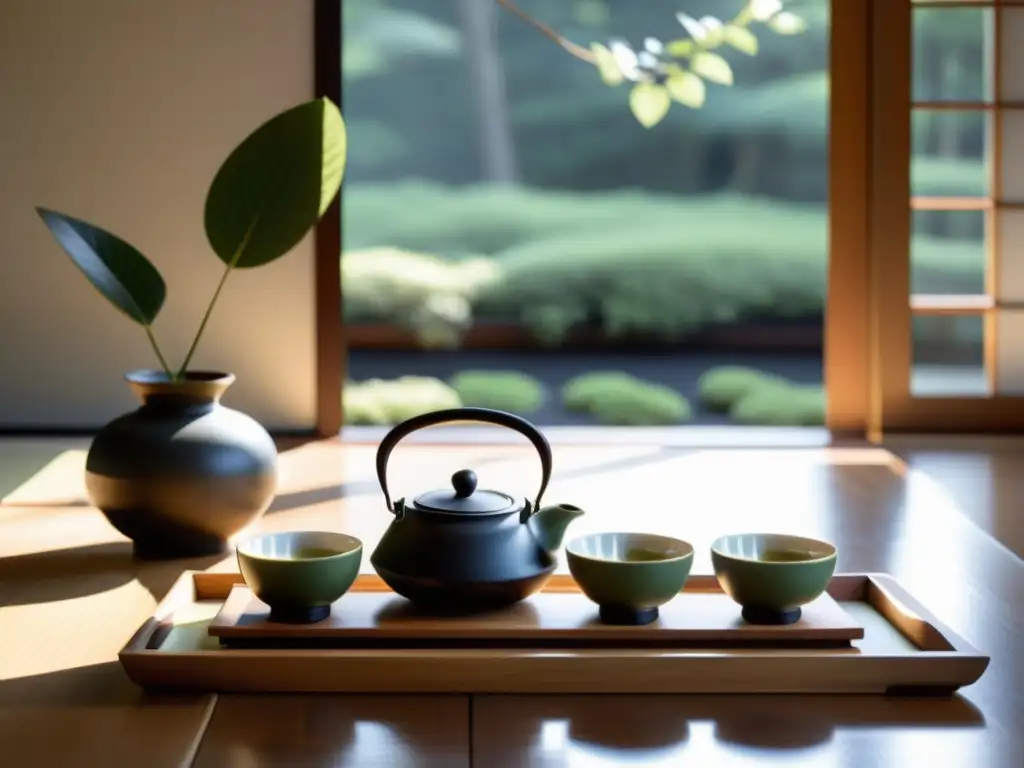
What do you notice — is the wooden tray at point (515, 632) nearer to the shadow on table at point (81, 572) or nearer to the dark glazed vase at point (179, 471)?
the shadow on table at point (81, 572)

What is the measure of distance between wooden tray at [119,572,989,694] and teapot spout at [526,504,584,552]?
0.44ft

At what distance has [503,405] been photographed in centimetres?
636

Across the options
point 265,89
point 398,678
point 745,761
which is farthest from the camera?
point 265,89

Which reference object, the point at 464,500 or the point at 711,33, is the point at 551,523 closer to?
the point at 464,500

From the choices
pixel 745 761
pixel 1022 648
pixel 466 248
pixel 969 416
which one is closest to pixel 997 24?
pixel 969 416

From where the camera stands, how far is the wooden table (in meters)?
1.22

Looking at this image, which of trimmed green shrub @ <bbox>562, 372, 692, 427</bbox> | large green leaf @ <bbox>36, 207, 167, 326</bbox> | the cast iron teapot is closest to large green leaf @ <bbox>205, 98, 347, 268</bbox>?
large green leaf @ <bbox>36, 207, 167, 326</bbox>

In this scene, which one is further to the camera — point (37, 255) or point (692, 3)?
point (692, 3)

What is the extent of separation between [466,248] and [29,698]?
7.00 m

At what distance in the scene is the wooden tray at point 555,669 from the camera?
133cm

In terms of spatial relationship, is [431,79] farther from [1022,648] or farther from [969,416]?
[1022,648]

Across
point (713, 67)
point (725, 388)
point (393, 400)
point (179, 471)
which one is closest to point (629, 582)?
point (179, 471)

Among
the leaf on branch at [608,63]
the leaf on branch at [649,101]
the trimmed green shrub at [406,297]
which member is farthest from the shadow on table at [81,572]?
the trimmed green shrub at [406,297]

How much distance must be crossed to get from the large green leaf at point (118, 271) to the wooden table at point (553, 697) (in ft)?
1.32
